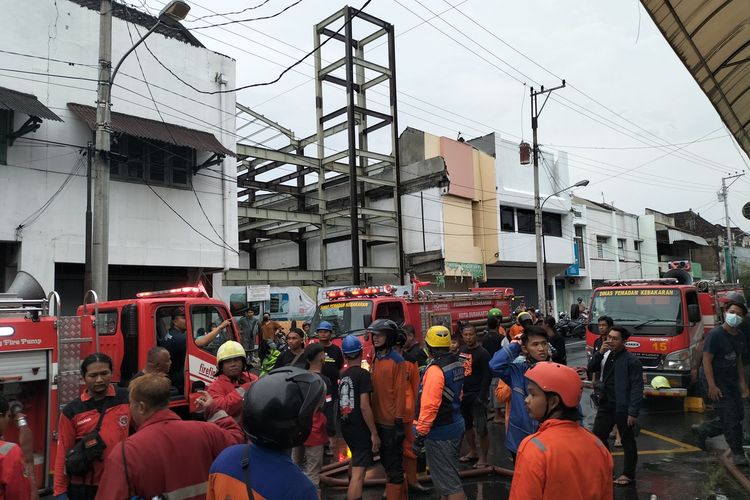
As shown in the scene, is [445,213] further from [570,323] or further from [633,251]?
[633,251]

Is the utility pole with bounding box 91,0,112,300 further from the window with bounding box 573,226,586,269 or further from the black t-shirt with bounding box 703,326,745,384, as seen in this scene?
the window with bounding box 573,226,586,269

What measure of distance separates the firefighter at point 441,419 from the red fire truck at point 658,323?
19.9 feet

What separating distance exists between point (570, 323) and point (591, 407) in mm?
17269

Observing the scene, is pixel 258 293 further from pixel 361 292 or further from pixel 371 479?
pixel 371 479

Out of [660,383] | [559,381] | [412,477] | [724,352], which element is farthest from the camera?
[660,383]

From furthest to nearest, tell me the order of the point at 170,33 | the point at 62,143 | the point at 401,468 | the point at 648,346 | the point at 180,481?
the point at 170,33, the point at 62,143, the point at 648,346, the point at 401,468, the point at 180,481

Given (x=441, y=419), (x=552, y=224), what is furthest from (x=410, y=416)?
(x=552, y=224)

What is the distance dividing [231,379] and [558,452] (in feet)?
8.92

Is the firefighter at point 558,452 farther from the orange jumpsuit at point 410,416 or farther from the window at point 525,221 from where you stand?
the window at point 525,221

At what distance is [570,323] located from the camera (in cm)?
2614

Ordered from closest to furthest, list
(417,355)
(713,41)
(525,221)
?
(713,41)
(417,355)
(525,221)

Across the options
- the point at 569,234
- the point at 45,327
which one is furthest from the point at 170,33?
the point at 569,234

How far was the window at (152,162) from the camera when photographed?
14867 millimetres

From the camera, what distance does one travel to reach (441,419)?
4.62 m
